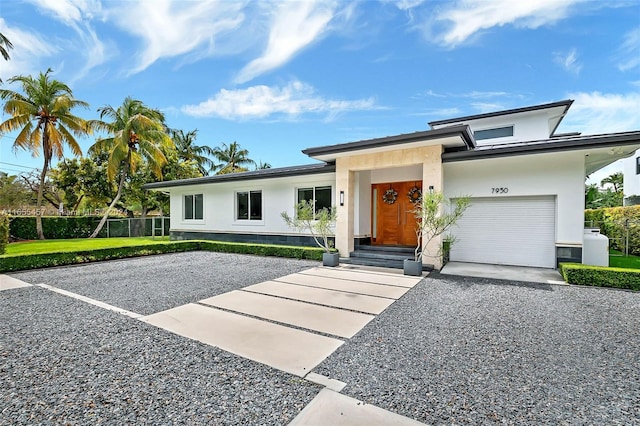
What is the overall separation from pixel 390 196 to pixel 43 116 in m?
19.9

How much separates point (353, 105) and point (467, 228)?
1133 cm

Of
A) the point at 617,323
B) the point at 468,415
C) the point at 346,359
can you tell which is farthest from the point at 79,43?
the point at 617,323

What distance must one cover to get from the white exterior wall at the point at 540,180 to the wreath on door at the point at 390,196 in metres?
2.31

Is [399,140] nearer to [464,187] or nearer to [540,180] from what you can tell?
[464,187]

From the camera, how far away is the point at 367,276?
8062 millimetres

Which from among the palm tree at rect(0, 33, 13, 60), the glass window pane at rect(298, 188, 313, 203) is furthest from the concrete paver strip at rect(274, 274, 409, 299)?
the palm tree at rect(0, 33, 13, 60)

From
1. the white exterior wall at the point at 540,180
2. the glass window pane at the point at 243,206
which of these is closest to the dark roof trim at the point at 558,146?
the white exterior wall at the point at 540,180

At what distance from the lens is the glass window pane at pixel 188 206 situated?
16.5 meters

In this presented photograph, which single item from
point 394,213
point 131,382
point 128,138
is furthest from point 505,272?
point 128,138

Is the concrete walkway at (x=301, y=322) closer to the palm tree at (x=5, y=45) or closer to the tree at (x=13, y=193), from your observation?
the palm tree at (x=5, y=45)

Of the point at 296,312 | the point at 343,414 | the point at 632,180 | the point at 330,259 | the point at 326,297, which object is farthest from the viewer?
the point at 632,180

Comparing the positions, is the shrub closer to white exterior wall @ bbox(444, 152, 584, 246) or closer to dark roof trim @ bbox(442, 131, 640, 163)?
dark roof trim @ bbox(442, 131, 640, 163)

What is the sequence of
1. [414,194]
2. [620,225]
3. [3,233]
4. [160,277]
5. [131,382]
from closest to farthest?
1. [131,382]
2. [160,277]
3. [3,233]
4. [414,194]
5. [620,225]

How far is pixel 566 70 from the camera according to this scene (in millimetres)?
13391
